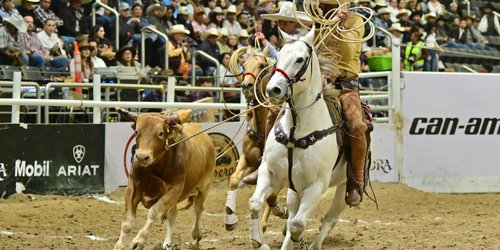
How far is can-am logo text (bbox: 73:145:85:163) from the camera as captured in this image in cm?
1158

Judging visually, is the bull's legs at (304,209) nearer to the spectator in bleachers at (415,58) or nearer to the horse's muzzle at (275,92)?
the horse's muzzle at (275,92)

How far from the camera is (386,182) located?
14.1m

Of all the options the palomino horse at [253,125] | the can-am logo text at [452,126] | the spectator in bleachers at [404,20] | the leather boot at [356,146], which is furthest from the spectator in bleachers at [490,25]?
the leather boot at [356,146]

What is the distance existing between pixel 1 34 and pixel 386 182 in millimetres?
5919

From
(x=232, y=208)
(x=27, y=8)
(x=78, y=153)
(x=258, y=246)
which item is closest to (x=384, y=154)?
(x=78, y=153)

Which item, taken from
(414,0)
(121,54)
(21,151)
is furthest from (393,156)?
(414,0)

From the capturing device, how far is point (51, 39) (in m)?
14.0

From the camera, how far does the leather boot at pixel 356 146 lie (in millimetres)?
7953

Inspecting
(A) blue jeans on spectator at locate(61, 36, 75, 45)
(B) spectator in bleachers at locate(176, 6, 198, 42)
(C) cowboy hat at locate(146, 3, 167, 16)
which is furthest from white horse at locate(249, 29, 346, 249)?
(B) spectator in bleachers at locate(176, 6, 198, 42)

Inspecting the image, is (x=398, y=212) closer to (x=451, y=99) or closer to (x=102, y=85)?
(x=451, y=99)

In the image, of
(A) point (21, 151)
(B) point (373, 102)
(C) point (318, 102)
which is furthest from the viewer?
(B) point (373, 102)

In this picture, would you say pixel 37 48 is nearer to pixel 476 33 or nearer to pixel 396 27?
pixel 396 27

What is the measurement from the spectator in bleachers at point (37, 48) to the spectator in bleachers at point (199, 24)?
386 centimetres

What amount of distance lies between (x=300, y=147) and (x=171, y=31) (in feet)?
28.9
